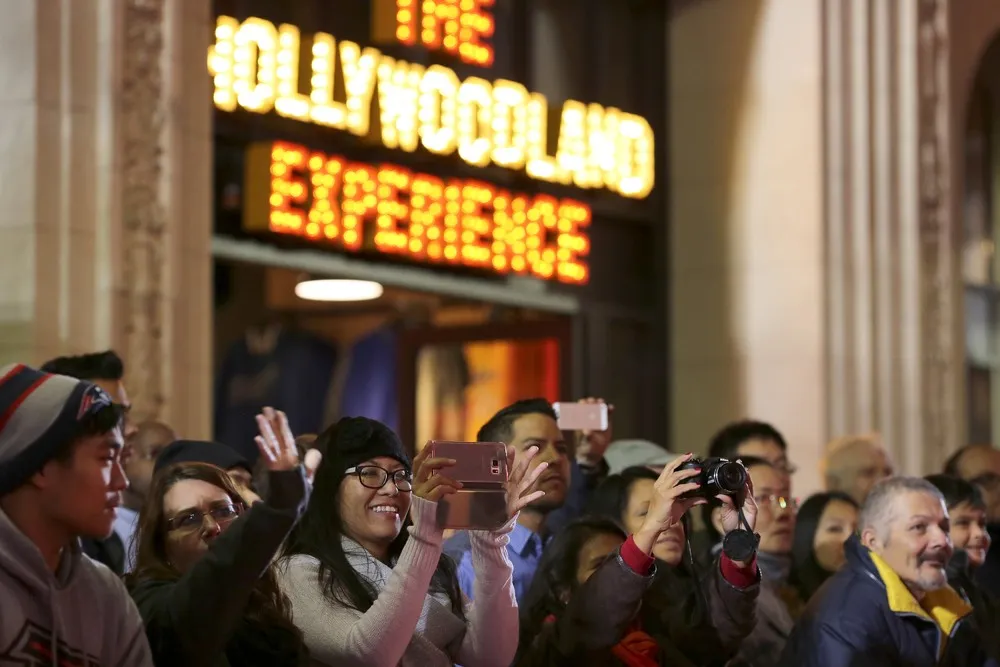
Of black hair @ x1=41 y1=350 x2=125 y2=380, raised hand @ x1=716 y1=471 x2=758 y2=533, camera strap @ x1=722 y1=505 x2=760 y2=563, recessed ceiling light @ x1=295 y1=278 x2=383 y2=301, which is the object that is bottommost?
camera strap @ x1=722 y1=505 x2=760 y2=563

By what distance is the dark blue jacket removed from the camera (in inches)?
266

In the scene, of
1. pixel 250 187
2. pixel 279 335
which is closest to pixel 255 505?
pixel 250 187

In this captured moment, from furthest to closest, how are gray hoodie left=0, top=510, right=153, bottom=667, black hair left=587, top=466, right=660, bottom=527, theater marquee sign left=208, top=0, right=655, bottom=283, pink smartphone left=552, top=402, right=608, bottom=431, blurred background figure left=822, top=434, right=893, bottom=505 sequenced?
theater marquee sign left=208, top=0, right=655, bottom=283, blurred background figure left=822, top=434, right=893, bottom=505, pink smartphone left=552, top=402, right=608, bottom=431, black hair left=587, top=466, right=660, bottom=527, gray hoodie left=0, top=510, right=153, bottom=667

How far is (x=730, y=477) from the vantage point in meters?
5.73

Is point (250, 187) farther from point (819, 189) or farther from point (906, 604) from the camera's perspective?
point (906, 604)

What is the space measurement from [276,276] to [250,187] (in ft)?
9.78

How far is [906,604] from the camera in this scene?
688 cm

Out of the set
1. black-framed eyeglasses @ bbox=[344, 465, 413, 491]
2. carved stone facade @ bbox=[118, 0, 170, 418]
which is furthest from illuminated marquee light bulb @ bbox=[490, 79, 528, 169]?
black-framed eyeglasses @ bbox=[344, 465, 413, 491]

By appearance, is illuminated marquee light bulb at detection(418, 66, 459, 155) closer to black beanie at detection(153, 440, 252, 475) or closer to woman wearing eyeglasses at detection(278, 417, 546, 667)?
black beanie at detection(153, 440, 252, 475)

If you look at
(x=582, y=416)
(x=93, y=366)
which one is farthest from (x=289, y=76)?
(x=93, y=366)

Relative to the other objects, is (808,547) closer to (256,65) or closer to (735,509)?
(735,509)

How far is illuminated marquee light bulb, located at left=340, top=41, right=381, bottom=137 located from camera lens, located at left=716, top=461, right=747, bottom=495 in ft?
24.1

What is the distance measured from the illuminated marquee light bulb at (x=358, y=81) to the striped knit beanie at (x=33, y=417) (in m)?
8.71

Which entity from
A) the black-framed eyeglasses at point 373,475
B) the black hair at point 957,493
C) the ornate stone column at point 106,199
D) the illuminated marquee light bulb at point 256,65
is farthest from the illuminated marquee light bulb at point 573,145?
the black-framed eyeglasses at point 373,475
